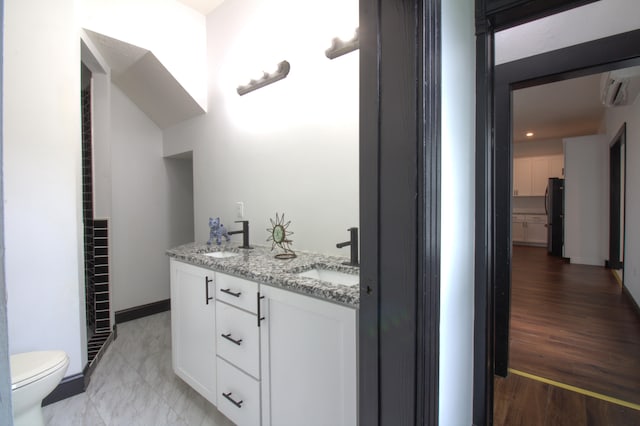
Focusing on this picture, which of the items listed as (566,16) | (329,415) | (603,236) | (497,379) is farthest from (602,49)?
(603,236)

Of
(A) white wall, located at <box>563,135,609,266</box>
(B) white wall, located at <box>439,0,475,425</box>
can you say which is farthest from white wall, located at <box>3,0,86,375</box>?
(A) white wall, located at <box>563,135,609,266</box>

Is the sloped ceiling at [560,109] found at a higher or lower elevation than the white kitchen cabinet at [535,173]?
higher

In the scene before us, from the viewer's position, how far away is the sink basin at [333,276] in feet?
5.28

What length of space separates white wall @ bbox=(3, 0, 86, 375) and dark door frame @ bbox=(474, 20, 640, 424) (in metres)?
2.43

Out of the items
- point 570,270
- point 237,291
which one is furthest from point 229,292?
point 570,270

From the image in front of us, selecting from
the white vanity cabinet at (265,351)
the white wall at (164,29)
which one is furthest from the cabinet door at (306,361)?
the white wall at (164,29)

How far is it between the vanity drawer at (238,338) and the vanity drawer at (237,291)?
36mm

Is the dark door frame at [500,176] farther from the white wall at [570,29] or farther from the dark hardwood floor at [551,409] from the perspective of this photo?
the dark hardwood floor at [551,409]

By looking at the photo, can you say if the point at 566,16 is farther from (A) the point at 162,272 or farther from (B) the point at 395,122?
(A) the point at 162,272

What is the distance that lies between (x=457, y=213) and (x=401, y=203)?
0.35 m

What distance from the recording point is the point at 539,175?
704 centimetres

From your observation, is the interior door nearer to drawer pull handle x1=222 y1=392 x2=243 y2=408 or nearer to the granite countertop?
the granite countertop

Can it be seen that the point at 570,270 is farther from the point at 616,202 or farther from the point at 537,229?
the point at 537,229

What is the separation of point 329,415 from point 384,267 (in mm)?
694
